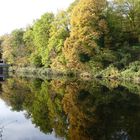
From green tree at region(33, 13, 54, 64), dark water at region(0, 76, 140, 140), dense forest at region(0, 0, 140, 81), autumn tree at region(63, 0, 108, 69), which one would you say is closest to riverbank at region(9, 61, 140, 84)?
dense forest at region(0, 0, 140, 81)

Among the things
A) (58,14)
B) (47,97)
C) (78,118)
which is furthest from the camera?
(58,14)

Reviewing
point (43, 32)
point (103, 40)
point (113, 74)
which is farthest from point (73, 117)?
point (43, 32)

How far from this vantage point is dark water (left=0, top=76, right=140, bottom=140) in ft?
56.2

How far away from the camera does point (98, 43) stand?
193 ft

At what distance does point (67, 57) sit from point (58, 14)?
13217 millimetres

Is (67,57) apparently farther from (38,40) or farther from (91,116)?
(91,116)

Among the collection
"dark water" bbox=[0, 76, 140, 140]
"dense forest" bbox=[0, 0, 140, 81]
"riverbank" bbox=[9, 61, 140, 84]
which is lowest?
"dark water" bbox=[0, 76, 140, 140]

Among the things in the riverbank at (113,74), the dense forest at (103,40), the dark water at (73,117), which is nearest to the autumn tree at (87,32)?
the dense forest at (103,40)

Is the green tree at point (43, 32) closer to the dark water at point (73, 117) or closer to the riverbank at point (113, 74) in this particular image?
the riverbank at point (113, 74)

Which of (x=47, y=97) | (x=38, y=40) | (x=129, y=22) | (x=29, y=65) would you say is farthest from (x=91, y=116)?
(x=29, y=65)

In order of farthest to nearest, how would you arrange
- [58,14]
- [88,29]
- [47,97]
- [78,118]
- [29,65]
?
[29,65], [58,14], [88,29], [47,97], [78,118]

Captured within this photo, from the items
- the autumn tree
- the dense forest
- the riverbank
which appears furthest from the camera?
the autumn tree

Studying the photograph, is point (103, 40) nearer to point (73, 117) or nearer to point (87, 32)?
point (87, 32)

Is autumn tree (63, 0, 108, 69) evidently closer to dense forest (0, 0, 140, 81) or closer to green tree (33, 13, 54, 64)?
dense forest (0, 0, 140, 81)
